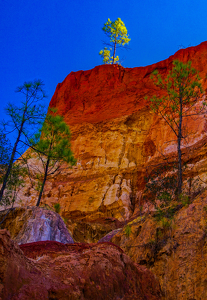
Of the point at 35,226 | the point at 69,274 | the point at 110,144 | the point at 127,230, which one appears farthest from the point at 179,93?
the point at 110,144

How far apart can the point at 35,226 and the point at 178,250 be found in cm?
737

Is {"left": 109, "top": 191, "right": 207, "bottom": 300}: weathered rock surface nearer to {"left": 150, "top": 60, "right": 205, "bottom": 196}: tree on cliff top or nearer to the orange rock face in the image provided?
{"left": 150, "top": 60, "right": 205, "bottom": 196}: tree on cliff top

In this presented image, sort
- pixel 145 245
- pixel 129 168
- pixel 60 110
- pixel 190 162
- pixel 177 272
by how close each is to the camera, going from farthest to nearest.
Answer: pixel 60 110
pixel 129 168
pixel 190 162
pixel 145 245
pixel 177 272

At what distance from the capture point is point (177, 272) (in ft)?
24.4

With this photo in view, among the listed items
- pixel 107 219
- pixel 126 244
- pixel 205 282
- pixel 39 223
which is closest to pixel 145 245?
pixel 126 244

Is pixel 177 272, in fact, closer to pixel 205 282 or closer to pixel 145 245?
pixel 205 282

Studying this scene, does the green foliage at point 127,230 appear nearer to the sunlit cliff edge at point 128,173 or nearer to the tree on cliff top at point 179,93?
the sunlit cliff edge at point 128,173

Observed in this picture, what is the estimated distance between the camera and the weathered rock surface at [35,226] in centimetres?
1274

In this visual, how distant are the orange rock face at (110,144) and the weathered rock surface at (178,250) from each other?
964cm

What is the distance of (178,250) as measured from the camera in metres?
7.85

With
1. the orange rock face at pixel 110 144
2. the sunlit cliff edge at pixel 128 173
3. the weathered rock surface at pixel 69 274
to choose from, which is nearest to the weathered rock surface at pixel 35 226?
the sunlit cliff edge at pixel 128 173

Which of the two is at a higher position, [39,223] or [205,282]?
[39,223]

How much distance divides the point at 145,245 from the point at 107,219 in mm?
13402

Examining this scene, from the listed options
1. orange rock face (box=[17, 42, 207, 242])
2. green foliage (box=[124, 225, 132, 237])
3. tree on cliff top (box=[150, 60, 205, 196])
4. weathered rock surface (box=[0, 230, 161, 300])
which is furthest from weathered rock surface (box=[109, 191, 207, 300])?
orange rock face (box=[17, 42, 207, 242])
